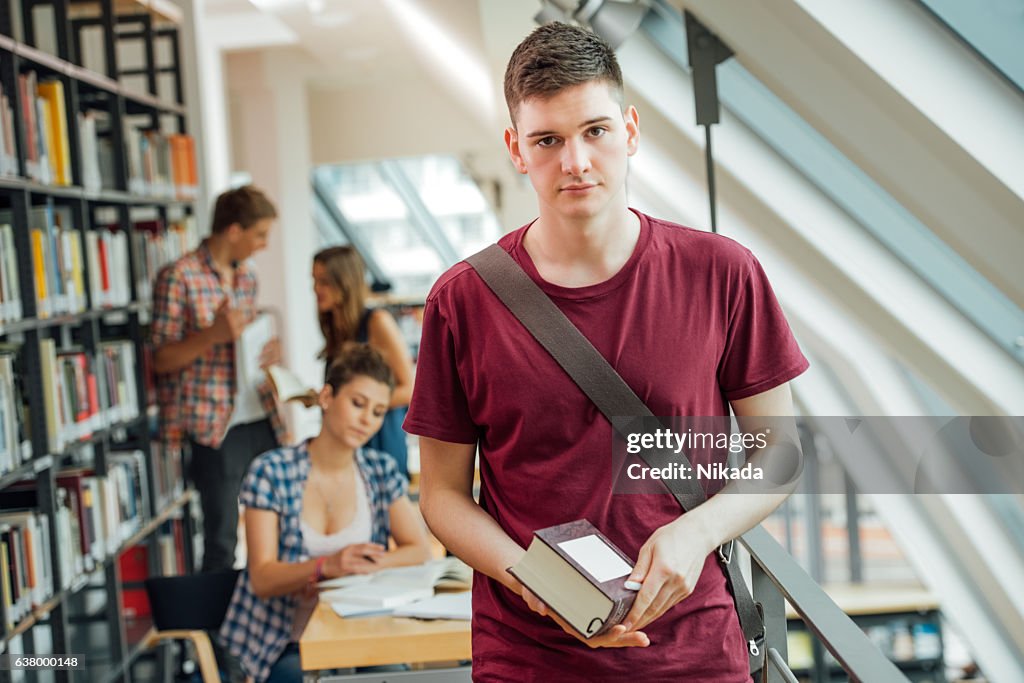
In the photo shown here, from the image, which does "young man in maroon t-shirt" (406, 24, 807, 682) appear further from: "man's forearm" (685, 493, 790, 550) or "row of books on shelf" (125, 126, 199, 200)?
"row of books on shelf" (125, 126, 199, 200)

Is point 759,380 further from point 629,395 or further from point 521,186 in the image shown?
point 521,186

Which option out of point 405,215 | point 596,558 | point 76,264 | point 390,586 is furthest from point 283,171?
point 596,558

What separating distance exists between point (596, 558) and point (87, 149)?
3.13 meters

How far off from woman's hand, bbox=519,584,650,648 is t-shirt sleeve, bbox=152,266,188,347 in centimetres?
289

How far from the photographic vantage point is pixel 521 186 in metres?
8.05

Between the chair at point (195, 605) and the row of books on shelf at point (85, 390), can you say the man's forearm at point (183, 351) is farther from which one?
the chair at point (195, 605)

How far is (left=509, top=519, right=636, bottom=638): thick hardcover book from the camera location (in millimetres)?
1083

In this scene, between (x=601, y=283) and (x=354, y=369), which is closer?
(x=601, y=283)

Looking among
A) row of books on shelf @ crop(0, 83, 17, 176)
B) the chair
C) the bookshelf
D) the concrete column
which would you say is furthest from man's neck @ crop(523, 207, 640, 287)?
the concrete column

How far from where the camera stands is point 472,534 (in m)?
1.26

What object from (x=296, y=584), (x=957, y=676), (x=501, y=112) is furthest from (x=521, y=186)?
(x=296, y=584)

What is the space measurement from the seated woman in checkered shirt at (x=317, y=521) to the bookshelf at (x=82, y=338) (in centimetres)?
68

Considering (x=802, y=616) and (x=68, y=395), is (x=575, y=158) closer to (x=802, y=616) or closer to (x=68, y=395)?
(x=802, y=616)

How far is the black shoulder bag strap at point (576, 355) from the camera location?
3.90 ft
